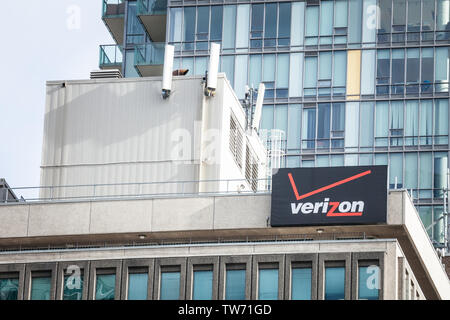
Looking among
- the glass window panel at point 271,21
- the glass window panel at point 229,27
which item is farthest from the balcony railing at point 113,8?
the glass window panel at point 271,21

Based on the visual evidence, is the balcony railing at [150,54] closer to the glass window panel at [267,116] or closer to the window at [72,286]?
the glass window panel at [267,116]

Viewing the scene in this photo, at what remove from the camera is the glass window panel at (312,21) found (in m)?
123

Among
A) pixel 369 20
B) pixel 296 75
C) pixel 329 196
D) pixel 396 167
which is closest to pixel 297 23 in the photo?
pixel 296 75

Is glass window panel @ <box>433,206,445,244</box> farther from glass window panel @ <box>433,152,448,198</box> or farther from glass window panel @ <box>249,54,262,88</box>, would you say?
glass window panel @ <box>249,54,262,88</box>

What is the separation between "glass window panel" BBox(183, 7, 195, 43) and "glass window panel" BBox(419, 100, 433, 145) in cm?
1966

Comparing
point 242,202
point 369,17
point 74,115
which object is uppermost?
point 369,17

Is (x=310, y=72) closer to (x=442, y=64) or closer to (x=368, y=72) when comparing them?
(x=368, y=72)

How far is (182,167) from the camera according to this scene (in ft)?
258

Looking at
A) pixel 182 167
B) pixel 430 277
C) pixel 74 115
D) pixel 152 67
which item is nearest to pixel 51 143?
pixel 74 115

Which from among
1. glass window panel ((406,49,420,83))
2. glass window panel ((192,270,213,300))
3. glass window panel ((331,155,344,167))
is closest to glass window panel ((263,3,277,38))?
glass window panel ((406,49,420,83))

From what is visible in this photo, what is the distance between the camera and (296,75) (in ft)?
402

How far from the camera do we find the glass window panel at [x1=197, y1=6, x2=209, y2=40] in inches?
4953
